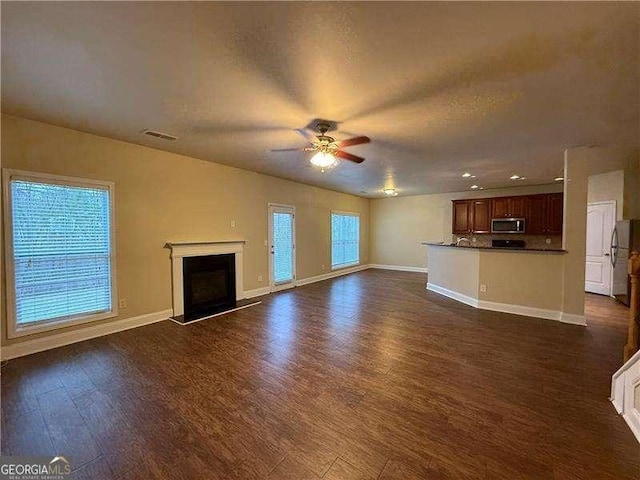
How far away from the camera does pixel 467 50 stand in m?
1.79

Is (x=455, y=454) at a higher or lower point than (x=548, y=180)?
lower

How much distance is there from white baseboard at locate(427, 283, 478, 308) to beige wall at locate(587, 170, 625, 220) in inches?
132

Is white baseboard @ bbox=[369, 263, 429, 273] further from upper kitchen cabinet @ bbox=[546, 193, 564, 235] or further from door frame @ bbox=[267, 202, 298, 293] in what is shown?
door frame @ bbox=[267, 202, 298, 293]

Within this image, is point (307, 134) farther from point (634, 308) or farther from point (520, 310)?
point (520, 310)

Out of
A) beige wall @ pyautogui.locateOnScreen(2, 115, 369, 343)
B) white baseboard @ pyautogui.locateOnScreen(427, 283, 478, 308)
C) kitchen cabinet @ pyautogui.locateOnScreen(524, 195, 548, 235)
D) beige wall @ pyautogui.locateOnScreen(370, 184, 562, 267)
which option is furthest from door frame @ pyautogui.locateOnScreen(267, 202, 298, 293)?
kitchen cabinet @ pyautogui.locateOnScreen(524, 195, 548, 235)

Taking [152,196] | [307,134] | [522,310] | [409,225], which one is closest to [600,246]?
[522,310]

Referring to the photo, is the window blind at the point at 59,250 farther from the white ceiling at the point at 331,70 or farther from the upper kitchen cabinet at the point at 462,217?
the upper kitchen cabinet at the point at 462,217

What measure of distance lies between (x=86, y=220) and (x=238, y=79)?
288 centimetres

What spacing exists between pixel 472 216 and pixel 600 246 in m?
2.66

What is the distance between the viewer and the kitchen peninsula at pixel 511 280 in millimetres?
4113

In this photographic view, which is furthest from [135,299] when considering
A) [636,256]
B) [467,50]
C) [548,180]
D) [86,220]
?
[548,180]

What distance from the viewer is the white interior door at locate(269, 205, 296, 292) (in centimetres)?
609

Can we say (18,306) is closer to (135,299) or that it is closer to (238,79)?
(135,299)

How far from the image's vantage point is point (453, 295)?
5488 millimetres
